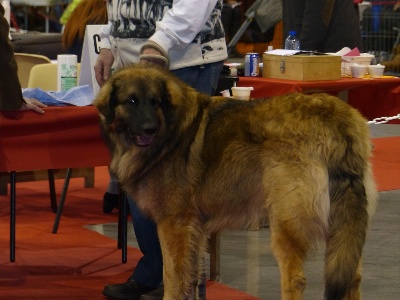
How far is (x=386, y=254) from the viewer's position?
18.3 ft

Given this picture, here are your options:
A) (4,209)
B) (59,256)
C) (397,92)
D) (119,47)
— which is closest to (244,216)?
(119,47)

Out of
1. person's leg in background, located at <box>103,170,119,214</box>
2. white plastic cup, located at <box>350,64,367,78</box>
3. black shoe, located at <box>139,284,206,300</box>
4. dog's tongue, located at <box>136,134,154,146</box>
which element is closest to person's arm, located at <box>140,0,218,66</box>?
dog's tongue, located at <box>136,134,154,146</box>

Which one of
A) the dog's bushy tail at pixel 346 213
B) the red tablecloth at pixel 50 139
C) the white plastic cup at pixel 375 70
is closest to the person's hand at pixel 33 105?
the red tablecloth at pixel 50 139

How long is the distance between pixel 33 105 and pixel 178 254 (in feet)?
3.59

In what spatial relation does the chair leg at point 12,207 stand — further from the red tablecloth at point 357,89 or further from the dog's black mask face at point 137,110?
the red tablecloth at point 357,89

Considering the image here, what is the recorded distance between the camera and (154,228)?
4.41 meters

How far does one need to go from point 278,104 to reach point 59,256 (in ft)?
7.14

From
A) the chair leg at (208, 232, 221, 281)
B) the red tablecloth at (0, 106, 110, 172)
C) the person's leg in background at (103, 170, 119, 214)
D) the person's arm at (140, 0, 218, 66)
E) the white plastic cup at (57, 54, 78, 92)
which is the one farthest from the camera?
the person's leg in background at (103, 170, 119, 214)

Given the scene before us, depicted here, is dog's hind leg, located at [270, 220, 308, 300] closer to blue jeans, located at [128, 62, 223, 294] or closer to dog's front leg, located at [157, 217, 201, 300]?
dog's front leg, located at [157, 217, 201, 300]

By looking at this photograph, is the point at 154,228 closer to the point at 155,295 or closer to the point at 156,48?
the point at 155,295

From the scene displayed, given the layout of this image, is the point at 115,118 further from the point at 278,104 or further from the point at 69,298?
the point at 69,298

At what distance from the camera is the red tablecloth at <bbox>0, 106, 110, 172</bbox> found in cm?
439

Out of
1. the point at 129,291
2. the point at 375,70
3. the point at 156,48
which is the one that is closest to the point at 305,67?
the point at 375,70

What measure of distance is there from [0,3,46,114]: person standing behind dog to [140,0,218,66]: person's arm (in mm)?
634
